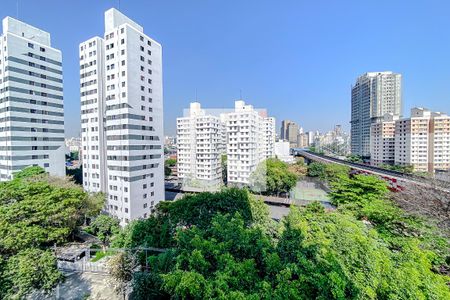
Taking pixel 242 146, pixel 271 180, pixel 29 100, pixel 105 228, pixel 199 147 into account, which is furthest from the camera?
pixel 199 147

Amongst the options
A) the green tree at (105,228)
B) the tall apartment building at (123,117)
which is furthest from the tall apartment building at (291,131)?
the green tree at (105,228)

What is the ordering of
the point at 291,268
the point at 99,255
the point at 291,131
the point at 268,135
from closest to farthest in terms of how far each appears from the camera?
the point at 291,268
the point at 99,255
the point at 268,135
the point at 291,131

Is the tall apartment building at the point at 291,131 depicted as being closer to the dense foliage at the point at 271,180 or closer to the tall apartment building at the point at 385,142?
the tall apartment building at the point at 385,142

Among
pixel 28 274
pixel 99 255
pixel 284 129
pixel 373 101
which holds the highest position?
pixel 373 101

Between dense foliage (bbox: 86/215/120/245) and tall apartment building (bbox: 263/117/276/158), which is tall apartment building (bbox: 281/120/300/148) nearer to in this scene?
tall apartment building (bbox: 263/117/276/158)

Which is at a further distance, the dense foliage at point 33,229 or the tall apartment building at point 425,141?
the tall apartment building at point 425,141

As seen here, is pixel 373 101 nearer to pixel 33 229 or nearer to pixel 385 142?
pixel 385 142

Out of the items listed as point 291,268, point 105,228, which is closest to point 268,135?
point 105,228

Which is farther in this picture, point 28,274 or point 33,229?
point 33,229
